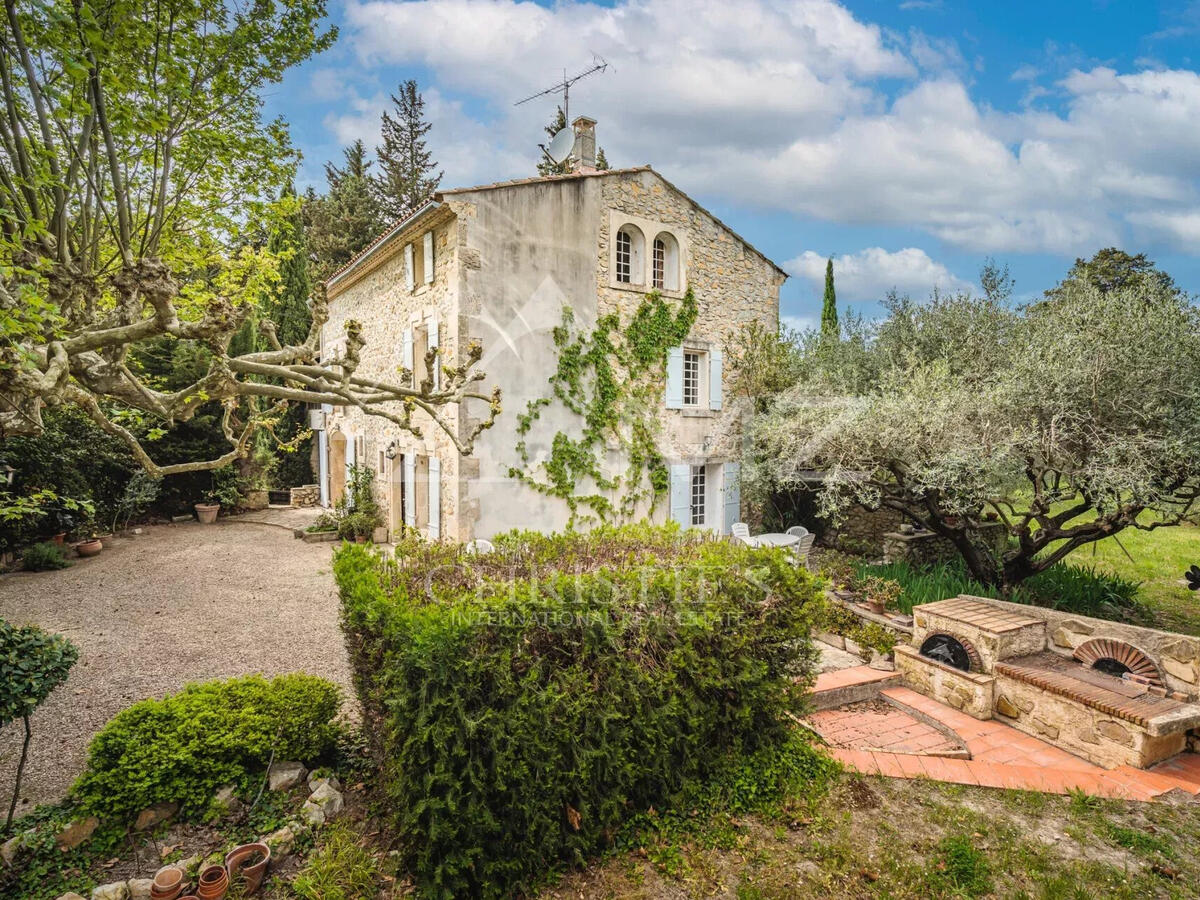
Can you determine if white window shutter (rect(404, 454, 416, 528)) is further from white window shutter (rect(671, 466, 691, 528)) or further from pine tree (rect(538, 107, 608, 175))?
pine tree (rect(538, 107, 608, 175))

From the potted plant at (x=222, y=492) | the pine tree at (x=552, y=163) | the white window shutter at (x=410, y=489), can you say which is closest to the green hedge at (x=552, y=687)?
the white window shutter at (x=410, y=489)

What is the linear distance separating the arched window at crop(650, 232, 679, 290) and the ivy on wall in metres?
0.43

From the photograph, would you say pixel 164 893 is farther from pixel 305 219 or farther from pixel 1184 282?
pixel 305 219

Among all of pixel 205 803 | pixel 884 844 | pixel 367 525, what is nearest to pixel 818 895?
pixel 884 844

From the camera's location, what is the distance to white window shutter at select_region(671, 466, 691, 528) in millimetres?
11961

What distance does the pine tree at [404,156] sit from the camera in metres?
27.2

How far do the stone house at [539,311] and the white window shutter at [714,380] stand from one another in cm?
3

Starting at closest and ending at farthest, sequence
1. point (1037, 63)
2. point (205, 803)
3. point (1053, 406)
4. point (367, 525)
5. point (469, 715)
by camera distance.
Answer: point (469, 715) < point (205, 803) < point (1053, 406) < point (1037, 63) < point (367, 525)

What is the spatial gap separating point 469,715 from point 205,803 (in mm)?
2308

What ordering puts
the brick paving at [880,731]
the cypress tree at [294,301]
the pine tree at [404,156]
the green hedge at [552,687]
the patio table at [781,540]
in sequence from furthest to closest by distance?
the pine tree at [404,156] < the cypress tree at [294,301] < the patio table at [781,540] < the brick paving at [880,731] < the green hedge at [552,687]

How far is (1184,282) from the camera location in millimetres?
7801

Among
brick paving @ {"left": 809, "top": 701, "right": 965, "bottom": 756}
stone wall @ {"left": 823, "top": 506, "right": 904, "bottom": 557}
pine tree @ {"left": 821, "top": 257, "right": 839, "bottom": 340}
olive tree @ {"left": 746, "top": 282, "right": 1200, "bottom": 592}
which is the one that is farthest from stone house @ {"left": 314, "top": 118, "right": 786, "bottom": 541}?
brick paving @ {"left": 809, "top": 701, "right": 965, "bottom": 756}

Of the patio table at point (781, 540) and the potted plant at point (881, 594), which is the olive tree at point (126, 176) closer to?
the potted plant at point (881, 594)

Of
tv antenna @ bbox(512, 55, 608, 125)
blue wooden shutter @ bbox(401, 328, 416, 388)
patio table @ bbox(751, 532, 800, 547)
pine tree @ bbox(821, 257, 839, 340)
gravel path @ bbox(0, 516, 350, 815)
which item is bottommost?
gravel path @ bbox(0, 516, 350, 815)
